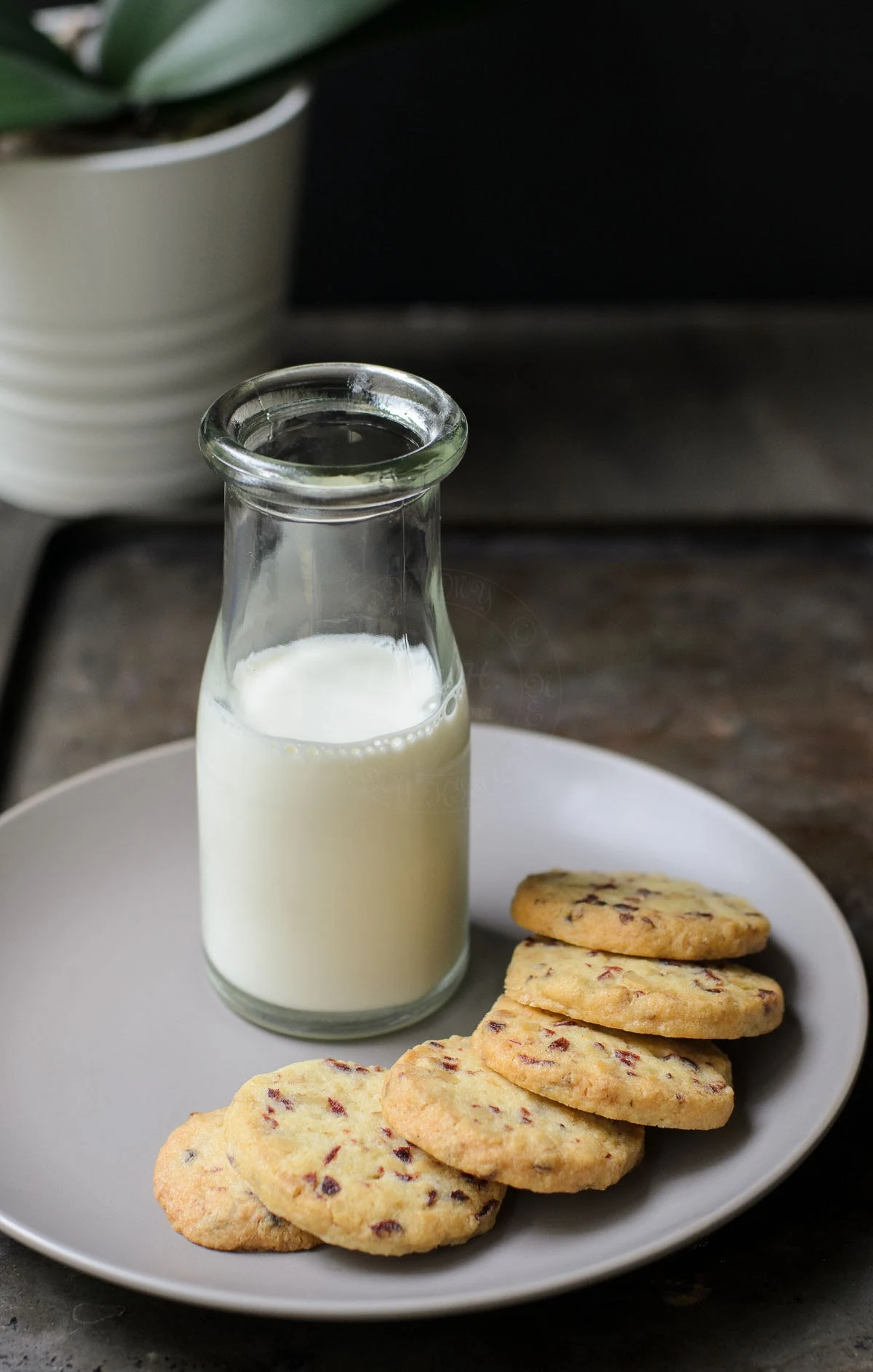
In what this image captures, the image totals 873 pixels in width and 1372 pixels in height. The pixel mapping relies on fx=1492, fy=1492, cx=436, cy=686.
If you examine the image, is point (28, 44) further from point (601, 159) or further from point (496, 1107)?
point (496, 1107)

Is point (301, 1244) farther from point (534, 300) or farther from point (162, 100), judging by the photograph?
point (534, 300)

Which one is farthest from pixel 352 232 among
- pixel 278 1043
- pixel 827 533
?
pixel 278 1043

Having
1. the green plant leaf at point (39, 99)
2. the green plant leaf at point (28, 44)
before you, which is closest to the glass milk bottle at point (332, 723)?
the green plant leaf at point (39, 99)

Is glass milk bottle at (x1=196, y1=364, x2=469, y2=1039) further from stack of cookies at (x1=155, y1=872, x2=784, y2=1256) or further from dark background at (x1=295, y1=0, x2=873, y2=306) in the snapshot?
dark background at (x1=295, y1=0, x2=873, y2=306)

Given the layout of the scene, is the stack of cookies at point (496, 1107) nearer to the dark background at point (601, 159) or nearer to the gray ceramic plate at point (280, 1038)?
the gray ceramic plate at point (280, 1038)

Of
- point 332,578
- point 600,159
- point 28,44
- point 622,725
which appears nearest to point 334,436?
point 332,578

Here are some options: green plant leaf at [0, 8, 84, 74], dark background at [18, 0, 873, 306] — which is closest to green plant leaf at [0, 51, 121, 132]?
green plant leaf at [0, 8, 84, 74]
